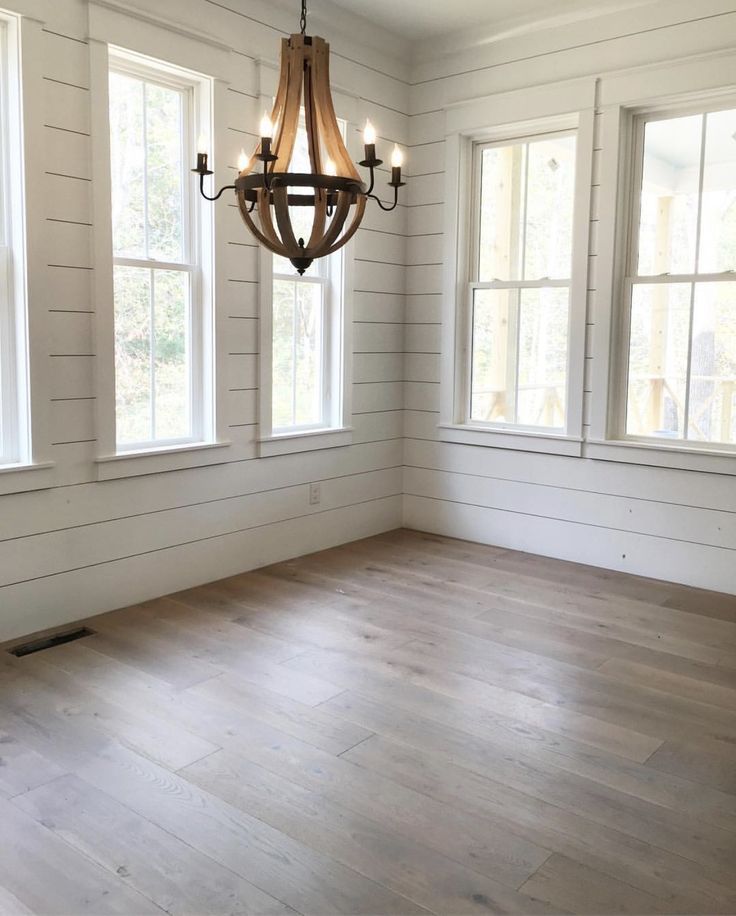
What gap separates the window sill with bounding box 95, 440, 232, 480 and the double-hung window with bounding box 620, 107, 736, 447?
2147 millimetres

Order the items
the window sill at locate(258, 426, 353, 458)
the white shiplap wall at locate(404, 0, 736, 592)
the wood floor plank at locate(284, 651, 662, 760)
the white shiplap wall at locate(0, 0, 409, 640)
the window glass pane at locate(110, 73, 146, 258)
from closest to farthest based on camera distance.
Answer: the wood floor plank at locate(284, 651, 662, 760)
the white shiplap wall at locate(0, 0, 409, 640)
the window glass pane at locate(110, 73, 146, 258)
the white shiplap wall at locate(404, 0, 736, 592)
the window sill at locate(258, 426, 353, 458)

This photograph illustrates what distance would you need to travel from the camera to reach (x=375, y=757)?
2.48 m

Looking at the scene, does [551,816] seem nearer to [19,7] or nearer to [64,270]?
[64,270]

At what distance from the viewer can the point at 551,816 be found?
2.19 meters

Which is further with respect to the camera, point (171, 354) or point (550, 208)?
point (550, 208)

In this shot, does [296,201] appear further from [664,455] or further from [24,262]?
[664,455]

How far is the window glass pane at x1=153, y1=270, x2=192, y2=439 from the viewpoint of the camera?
3805 mm

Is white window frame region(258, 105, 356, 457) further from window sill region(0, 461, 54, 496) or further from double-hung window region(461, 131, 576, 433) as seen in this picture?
window sill region(0, 461, 54, 496)

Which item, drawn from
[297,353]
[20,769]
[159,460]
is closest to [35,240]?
[159,460]

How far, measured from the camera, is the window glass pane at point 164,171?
3684mm

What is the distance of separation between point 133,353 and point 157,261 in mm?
432

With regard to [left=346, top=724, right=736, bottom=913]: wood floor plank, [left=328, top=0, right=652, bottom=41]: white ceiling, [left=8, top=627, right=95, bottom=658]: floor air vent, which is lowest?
[left=346, top=724, right=736, bottom=913]: wood floor plank

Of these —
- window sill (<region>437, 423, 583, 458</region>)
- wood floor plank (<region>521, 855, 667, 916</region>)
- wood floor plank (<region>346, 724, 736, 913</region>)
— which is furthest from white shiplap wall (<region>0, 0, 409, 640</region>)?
wood floor plank (<region>521, 855, 667, 916</region>)

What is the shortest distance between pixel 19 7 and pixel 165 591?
8.12ft
